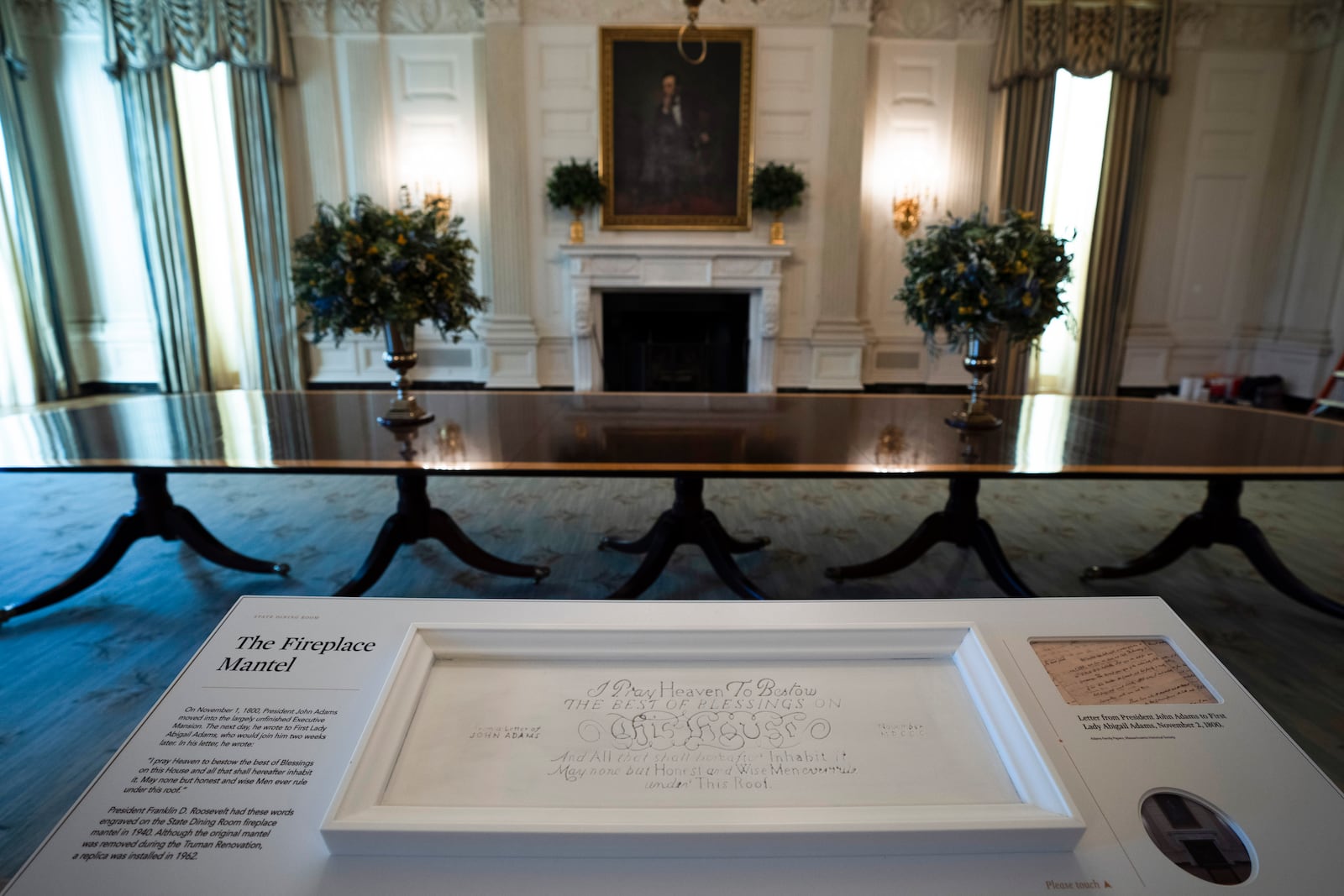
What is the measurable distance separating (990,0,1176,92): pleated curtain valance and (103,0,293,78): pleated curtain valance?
6.04m

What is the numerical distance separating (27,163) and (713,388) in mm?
5991

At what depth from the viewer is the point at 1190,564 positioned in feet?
9.73

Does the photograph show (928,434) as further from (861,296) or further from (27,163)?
(27,163)

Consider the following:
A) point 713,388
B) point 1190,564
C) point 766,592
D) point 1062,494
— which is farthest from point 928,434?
point 713,388

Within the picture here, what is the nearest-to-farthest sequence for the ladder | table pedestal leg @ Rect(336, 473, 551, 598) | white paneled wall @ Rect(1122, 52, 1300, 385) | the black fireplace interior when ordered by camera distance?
table pedestal leg @ Rect(336, 473, 551, 598) → the ladder → white paneled wall @ Rect(1122, 52, 1300, 385) → the black fireplace interior

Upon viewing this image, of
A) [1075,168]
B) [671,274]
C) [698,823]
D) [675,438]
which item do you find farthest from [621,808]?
[1075,168]

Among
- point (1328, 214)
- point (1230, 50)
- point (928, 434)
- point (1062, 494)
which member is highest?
point (1230, 50)

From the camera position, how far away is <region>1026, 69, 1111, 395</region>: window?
6098mm

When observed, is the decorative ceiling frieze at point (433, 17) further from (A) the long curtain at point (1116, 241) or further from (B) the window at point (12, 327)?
(A) the long curtain at point (1116, 241)

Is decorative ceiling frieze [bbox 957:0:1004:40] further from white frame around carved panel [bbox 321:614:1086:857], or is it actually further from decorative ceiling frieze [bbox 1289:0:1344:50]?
white frame around carved panel [bbox 321:614:1086:857]

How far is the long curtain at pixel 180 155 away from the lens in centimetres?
564

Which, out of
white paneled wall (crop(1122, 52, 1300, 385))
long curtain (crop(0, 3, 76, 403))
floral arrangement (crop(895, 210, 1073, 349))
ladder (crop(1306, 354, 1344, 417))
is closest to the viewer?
floral arrangement (crop(895, 210, 1073, 349))

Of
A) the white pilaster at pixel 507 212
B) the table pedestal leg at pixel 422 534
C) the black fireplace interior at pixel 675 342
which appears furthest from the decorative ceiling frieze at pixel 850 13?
the table pedestal leg at pixel 422 534

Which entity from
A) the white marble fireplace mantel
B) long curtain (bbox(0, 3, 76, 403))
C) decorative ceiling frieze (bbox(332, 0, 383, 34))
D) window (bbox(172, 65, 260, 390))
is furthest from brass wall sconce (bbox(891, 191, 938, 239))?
long curtain (bbox(0, 3, 76, 403))
